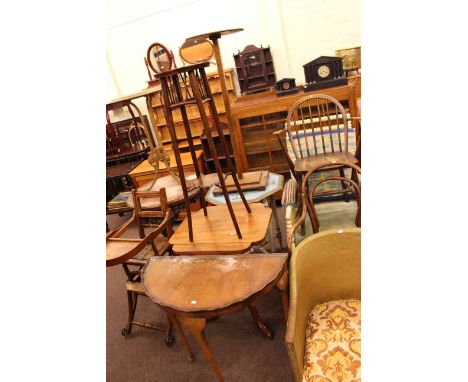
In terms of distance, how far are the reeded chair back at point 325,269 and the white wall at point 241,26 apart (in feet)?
11.6

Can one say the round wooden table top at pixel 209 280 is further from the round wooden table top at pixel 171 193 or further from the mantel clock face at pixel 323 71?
the mantel clock face at pixel 323 71

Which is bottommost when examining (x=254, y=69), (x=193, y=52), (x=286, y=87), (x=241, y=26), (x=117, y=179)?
(x=117, y=179)

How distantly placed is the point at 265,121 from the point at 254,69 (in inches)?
44.8

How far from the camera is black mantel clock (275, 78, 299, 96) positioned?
11.4 ft

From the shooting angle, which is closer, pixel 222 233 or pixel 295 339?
pixel 295 339

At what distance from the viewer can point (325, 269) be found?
5.06ft

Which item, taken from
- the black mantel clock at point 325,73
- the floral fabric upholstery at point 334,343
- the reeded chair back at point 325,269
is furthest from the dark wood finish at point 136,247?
the black mantel clock at point 325,73

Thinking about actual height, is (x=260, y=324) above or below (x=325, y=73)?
below

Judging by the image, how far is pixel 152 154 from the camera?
2670 millimetres

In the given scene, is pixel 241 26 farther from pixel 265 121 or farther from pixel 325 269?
pixel 325 269

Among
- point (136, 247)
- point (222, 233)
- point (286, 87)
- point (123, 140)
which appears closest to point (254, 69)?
point (286, 87)

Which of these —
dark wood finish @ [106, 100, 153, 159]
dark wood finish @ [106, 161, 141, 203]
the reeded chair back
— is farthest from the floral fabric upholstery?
dark wood finish @ [106, 100, 153, 159]
